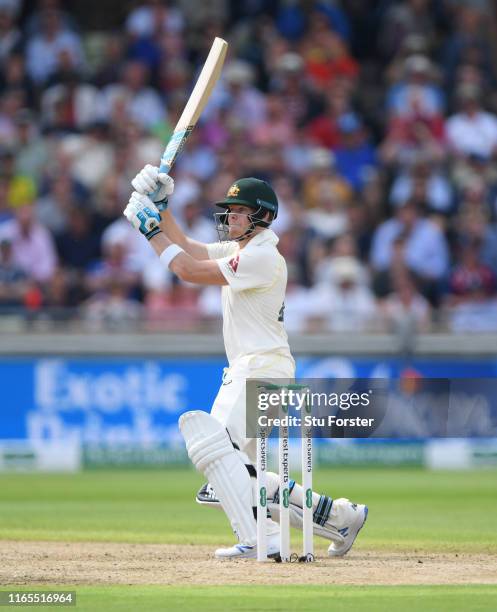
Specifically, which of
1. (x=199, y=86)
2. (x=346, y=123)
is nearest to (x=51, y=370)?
(x=346, y=123)

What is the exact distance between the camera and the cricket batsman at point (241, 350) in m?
Result: 5.99

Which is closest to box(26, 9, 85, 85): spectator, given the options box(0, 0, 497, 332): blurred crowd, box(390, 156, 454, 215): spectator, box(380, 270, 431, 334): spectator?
box(0, 0, 497, 332): blurred crowd

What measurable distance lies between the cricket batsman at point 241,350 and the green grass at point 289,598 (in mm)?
791

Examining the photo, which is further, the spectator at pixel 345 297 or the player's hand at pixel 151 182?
the spectator at pixel 345 297

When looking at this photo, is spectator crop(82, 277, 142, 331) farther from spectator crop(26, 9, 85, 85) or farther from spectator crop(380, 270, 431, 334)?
spectator crop(26, 9, 85, 85)

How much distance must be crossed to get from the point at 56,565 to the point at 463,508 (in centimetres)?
359

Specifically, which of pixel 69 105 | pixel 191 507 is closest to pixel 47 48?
pixel 69 105

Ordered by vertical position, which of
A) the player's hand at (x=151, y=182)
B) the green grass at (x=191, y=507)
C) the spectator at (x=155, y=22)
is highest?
the spectator at (x=155, y=22)

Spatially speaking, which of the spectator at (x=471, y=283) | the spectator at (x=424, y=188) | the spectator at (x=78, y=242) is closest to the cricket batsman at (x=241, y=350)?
the spectator at (x=471, y=283)

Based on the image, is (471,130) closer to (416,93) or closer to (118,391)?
(416,93)

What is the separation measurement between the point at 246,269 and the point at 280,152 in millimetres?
7355

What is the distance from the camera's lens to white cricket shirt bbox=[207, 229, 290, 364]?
6.13 meters

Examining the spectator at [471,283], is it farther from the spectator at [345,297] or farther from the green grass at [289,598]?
the green grass at [289,598]

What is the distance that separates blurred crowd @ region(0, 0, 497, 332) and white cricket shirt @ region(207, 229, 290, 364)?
5.43 metres
